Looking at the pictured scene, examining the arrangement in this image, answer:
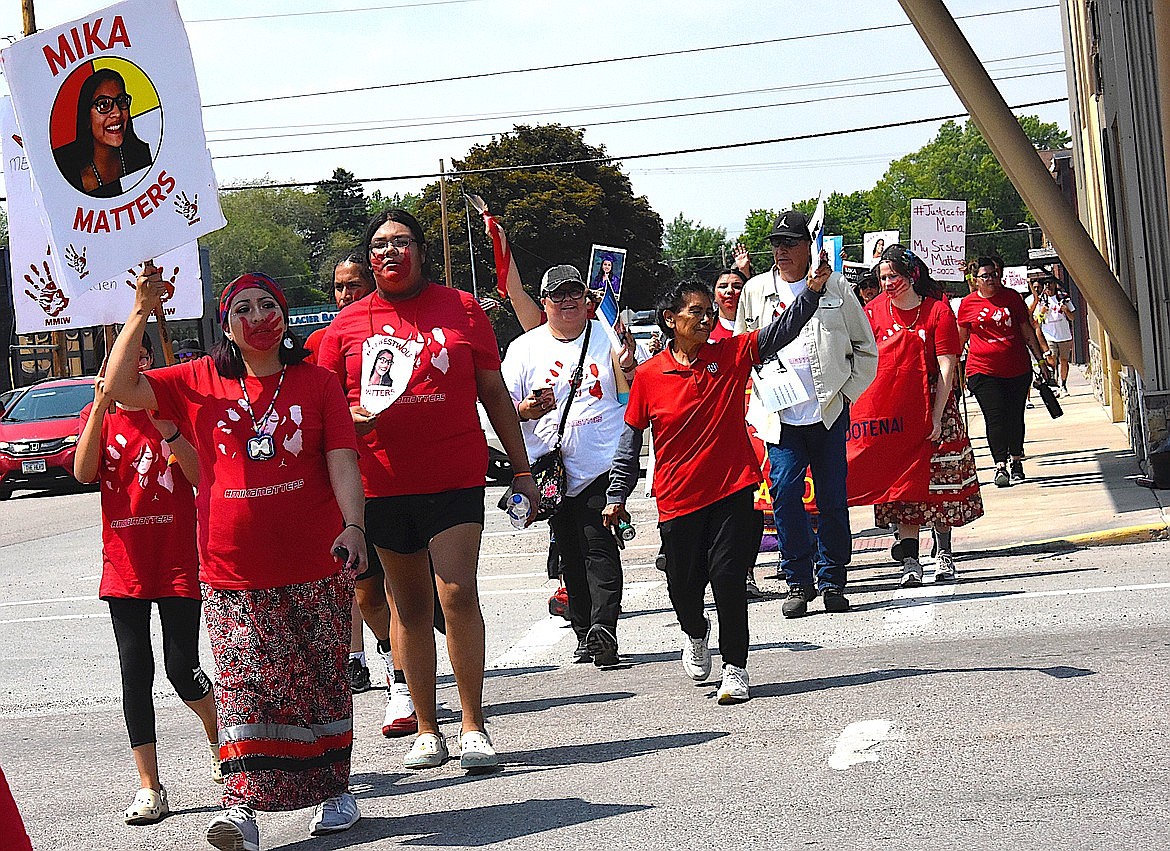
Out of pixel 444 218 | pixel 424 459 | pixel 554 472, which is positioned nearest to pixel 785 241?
pixel 554 472

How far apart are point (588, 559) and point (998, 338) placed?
27.9 feet

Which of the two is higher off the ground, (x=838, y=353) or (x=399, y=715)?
(x=838, y=353)

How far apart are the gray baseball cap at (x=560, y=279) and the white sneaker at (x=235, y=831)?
4.01 metres

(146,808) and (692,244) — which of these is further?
(692,244)

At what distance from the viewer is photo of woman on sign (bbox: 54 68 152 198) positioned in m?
6.50

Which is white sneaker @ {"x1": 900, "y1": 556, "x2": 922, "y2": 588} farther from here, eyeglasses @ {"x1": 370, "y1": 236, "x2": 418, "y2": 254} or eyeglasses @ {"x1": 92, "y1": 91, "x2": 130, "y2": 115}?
eyeglasses @ {"x1": 92, "y1": 91, "x2": 130, "y2": 115}

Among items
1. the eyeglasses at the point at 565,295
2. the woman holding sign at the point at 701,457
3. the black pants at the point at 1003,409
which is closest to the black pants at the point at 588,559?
the woman holding sign at the point at 701,457

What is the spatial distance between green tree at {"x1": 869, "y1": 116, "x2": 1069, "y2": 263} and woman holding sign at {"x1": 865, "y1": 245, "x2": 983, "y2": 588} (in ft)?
457

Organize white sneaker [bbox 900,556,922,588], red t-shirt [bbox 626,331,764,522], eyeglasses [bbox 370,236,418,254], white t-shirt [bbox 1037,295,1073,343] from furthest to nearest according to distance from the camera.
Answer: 1. white t-shirt [bbox 1037,295,1073,343]
2. white sneaker [bbox 900,556,922,588]
3. red t-shirt [bbox 626,331,764,522]
4. eyeglasses [bbox 370,236,418,254]

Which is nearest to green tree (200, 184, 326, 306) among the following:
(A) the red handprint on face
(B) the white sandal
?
(A) the red handprint on face

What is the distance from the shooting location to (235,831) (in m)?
5.17

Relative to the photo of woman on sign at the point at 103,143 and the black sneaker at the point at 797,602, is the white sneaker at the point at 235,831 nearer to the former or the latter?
the photo of woman on sign at the point at 103,143

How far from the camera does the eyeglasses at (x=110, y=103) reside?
6.62 metres

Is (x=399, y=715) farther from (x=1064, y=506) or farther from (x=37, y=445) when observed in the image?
(x=37, y=445)
